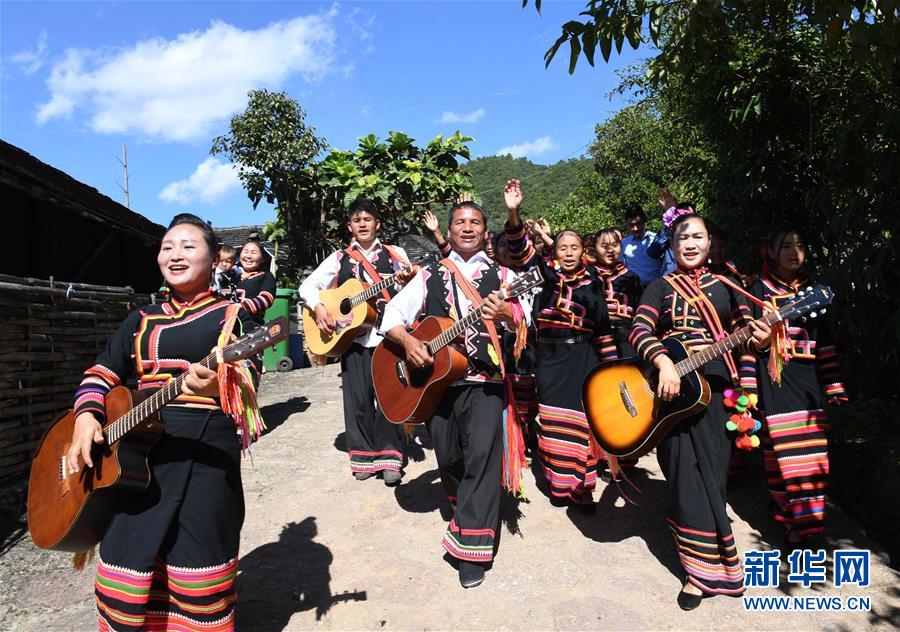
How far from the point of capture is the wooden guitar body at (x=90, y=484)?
2428 mm

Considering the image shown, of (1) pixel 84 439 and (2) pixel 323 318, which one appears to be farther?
(2) pixel 323 318

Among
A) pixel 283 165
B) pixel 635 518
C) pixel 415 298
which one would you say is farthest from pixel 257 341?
pixel 283 165

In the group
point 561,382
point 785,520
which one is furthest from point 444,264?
point 785,520

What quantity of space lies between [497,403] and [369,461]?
1990 millimetres

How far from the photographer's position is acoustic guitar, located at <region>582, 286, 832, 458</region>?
3311mm

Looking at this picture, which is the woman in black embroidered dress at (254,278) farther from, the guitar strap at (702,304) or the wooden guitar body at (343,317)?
the guitar strap at (702,304)

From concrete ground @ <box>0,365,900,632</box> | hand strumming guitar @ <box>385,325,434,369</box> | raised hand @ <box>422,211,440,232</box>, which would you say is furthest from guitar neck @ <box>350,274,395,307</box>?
concrete ground @ <box>0,365,900,632</box>

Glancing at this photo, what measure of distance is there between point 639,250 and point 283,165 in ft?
20.7

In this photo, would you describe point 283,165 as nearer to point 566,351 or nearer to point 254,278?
point 254,278

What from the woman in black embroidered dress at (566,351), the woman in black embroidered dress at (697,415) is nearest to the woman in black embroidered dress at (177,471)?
the woman in black embroidered dress at (697,415)

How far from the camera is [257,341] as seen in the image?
7.82 feet

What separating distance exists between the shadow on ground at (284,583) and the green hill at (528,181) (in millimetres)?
28826

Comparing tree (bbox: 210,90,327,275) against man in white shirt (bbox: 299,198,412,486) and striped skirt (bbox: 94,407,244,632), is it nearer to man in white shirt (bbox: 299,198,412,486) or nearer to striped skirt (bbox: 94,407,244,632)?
man in white shirt (bbox: 299,198,412,486)

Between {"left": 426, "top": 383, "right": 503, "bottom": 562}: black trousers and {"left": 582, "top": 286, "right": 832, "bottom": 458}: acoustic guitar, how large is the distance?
2.07ft
